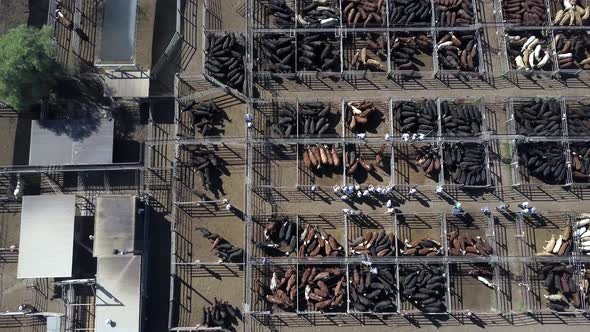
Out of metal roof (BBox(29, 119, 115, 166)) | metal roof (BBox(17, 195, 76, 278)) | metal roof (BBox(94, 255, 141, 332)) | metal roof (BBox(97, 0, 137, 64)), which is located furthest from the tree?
metal roof (BBox(94, 255, 141, 332))

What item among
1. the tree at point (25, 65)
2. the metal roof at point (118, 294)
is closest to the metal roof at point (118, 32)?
the tree at point (25, 65)

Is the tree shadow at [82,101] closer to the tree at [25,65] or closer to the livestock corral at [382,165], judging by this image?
the tree at [25,65]

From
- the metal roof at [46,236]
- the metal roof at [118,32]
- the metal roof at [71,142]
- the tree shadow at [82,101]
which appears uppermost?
the metal roof at [118,32]

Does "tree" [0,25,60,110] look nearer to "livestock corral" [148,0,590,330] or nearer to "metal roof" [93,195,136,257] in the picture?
"metal roof" [93,195,136,257]

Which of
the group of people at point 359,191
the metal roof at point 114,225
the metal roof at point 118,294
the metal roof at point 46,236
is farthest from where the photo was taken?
the group of people at point 359,191

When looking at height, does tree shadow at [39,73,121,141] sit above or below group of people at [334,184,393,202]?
above

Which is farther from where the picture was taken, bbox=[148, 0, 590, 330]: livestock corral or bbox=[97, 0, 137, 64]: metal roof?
bbox=[97, 0, 137, 64]: metal roof
